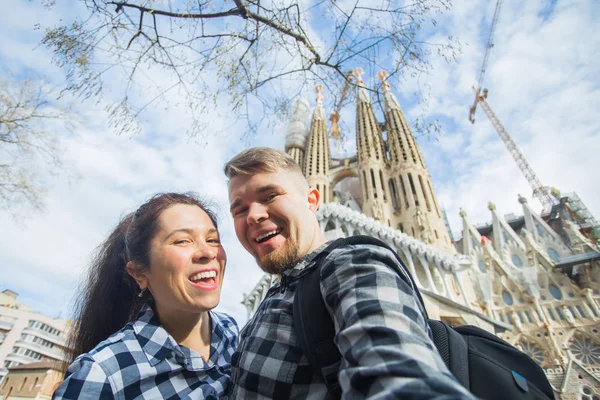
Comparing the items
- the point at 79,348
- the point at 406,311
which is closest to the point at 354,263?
the point at 406,311

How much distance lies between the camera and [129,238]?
2062 mm

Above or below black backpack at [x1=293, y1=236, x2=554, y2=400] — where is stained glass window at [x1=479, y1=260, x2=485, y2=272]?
above

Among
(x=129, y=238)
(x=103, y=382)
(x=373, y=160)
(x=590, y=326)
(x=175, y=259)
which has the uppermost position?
(x=373, y=160)

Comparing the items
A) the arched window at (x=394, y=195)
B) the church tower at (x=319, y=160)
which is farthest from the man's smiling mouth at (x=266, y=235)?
the church tower at (x=319, y=160)

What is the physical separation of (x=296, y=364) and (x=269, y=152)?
3.62 ft

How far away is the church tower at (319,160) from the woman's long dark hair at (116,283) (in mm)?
29487

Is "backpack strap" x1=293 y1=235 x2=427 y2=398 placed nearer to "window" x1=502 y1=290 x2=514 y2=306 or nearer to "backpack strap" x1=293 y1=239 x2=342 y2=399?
"backpack strap" x1=293 y1=239 x2=342 y2=399

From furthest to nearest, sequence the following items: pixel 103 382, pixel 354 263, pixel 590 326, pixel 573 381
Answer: pixel 590 326, pixel 573 381, pixel 103 382, pixel 354 263

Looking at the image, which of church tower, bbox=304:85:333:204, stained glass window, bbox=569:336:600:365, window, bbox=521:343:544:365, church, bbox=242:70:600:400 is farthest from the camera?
church tower, bbox=304:85:333:204

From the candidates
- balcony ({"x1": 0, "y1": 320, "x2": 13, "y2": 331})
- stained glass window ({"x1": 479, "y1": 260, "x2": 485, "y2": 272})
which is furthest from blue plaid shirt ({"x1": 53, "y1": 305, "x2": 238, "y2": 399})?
balcony ({"x1": 0, "y1": 320, "x2": 13, "y2": 331})

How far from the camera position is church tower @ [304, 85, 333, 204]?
33.6 meters

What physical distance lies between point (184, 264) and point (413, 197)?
28882 mm

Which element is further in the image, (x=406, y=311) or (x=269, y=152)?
(x=269, y=152)

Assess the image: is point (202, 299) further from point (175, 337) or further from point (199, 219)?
point (199, 219)
